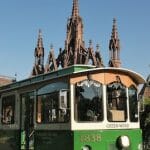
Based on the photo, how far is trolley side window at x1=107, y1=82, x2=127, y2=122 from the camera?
41.5 ft

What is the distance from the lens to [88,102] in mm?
12305

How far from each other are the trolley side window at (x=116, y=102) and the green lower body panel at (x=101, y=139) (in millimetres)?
396

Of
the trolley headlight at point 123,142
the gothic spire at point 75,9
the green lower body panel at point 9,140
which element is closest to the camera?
the trolley headlight at point 123,142

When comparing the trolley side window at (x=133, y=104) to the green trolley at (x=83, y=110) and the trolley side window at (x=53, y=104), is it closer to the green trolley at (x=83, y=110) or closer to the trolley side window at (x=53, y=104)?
the green trolley at (x=83, y=110)

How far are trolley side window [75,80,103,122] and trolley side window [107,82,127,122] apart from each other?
30cm

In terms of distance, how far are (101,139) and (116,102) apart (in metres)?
1.24

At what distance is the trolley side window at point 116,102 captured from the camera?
12641 millimetres

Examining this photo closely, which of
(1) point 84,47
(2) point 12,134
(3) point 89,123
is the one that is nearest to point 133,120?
(3) point 89,123

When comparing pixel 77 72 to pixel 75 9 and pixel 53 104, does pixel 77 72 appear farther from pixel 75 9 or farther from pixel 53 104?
pixel 75 9

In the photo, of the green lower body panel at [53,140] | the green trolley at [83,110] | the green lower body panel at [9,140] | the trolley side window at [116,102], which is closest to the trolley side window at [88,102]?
the green trolley at [83,110]

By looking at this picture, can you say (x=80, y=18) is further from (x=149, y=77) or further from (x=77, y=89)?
(x=77, y=89)

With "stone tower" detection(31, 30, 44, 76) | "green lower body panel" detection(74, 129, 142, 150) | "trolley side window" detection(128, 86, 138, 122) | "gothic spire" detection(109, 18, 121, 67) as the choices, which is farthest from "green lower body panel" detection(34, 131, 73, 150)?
"stone tower" detection(31, 30, 44, 76)

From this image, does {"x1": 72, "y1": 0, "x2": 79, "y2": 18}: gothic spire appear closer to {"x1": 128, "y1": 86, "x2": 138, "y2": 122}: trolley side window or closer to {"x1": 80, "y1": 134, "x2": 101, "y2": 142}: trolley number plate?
{"x1": 128, "y1": 86, "x2": 138, "y2": 122}: trolley side window

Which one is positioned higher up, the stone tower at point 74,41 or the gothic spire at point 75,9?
the gothic spire at point 75,9
